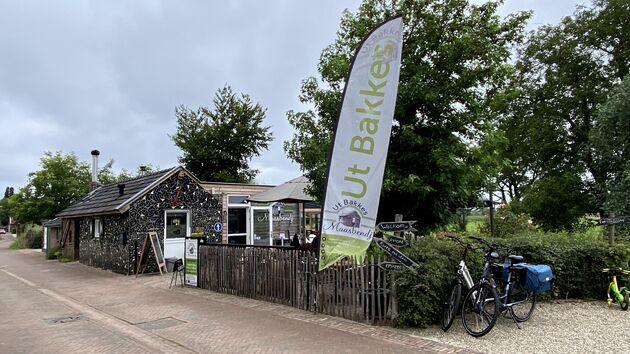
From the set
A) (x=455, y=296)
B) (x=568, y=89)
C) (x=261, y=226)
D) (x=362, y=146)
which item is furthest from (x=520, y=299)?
(x=568, y=89)

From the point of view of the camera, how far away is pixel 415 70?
33.3 ft

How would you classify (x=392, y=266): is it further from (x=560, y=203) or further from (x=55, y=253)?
(x=55, y=253)

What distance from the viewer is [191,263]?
11539mm

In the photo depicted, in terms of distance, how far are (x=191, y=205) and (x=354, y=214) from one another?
10.4 m

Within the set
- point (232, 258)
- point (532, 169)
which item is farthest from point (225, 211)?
point (532, 169)

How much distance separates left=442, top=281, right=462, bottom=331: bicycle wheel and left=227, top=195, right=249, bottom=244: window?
14322mm

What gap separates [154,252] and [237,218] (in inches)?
236

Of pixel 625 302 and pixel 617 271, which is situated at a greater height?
pixel 617 271

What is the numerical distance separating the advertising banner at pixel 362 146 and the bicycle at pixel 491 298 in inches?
70.1

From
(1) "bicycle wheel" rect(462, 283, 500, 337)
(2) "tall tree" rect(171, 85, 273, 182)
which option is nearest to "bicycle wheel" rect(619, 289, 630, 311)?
(1) "bicycle wheel" rect(462, 283, 500, 337)

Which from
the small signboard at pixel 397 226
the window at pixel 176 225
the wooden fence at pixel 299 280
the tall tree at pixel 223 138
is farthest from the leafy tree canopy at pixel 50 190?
the small signboard at pixel 397 226

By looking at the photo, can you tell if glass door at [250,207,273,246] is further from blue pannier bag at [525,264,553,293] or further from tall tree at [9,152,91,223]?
A: tall tree at [9,152,91,223]

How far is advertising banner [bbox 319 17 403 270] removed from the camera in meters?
7.03

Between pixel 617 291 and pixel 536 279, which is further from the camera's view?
pixel 617 291
